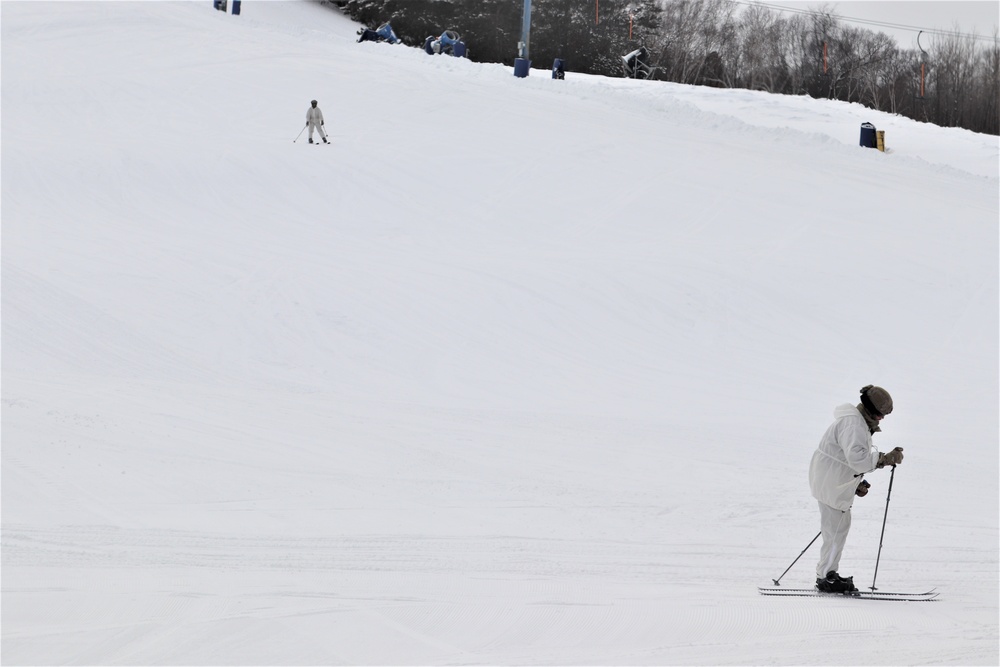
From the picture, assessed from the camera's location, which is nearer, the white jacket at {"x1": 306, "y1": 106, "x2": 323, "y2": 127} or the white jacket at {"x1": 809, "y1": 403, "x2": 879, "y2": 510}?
the white jacket at {"x1": 809, "y1": 403, "x2": 879, "y2": 510}

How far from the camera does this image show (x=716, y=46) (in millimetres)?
53844

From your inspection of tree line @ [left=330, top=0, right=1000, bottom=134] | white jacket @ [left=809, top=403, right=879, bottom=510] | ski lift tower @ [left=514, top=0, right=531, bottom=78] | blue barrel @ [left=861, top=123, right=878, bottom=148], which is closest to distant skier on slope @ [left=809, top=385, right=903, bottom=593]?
white jacket @ [left=809, top=403, right=879, bottom=510]

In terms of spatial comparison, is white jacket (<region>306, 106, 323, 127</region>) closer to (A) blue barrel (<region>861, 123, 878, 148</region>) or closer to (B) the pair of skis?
(A) blue barrel (<region>861, 123, 878, 148</region>)

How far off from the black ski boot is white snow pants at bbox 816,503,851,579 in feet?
0.10

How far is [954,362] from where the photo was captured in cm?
1291

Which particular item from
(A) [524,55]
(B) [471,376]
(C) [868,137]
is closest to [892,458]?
(B) [471,376]

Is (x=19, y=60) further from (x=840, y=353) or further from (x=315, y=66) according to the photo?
(x=840, y=353)

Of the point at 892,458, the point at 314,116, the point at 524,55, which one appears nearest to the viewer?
the point at 892,458

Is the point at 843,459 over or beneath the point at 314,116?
beneath

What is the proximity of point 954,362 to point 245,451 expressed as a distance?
906 centimetres

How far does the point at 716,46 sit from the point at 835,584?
51190mm

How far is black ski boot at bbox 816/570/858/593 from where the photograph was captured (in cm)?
645

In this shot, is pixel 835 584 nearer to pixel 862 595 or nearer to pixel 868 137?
pixel 862 595

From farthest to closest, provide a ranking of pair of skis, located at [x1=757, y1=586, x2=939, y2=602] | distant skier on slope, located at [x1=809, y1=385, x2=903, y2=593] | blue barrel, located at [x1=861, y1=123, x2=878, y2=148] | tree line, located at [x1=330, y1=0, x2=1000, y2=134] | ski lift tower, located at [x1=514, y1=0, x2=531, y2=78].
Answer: tree line, located at [x1=330, y1=0, x2=1000, y2=134] < ski lift tower, located at [x1=514, y1=0, x2=531, y2=78] < blue barrel, located at [x1=861, y1=123, x2=878, y2=148] < pair of skis, located at [x1=757, y1=586, x2=939, y2=602] < distant skier on slope, located at [x1=809, y1=385, x2=903, y2=593]
